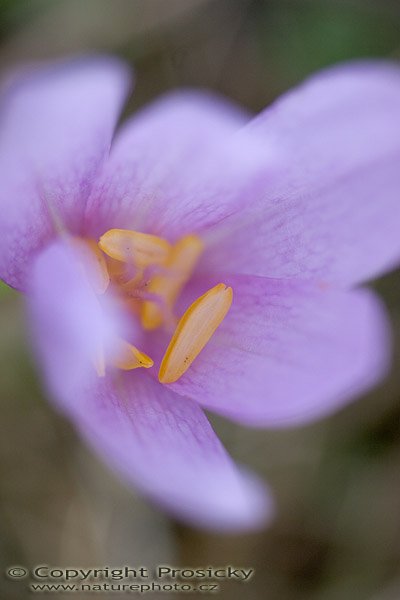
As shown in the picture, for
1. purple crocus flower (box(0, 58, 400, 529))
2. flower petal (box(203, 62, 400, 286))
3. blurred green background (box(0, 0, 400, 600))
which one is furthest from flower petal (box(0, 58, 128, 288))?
blurred green background (box(0, 0, 400, 600))

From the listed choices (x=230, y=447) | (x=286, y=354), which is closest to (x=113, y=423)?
(x=286, y=354)

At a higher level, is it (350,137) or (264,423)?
(350,137)

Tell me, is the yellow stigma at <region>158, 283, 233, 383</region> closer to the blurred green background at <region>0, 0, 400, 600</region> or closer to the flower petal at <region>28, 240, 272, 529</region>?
the flower petal at <region>28, 240, 272, 529</region>

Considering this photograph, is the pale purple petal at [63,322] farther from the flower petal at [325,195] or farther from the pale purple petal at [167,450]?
the flower petal at [325,195]

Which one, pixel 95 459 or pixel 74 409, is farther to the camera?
pixel 95 459

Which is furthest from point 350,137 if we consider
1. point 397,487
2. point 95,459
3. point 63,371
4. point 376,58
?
point 397,487

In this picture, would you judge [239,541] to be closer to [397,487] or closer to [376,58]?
[397,487]

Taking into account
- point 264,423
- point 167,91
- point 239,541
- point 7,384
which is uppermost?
point 167,91
